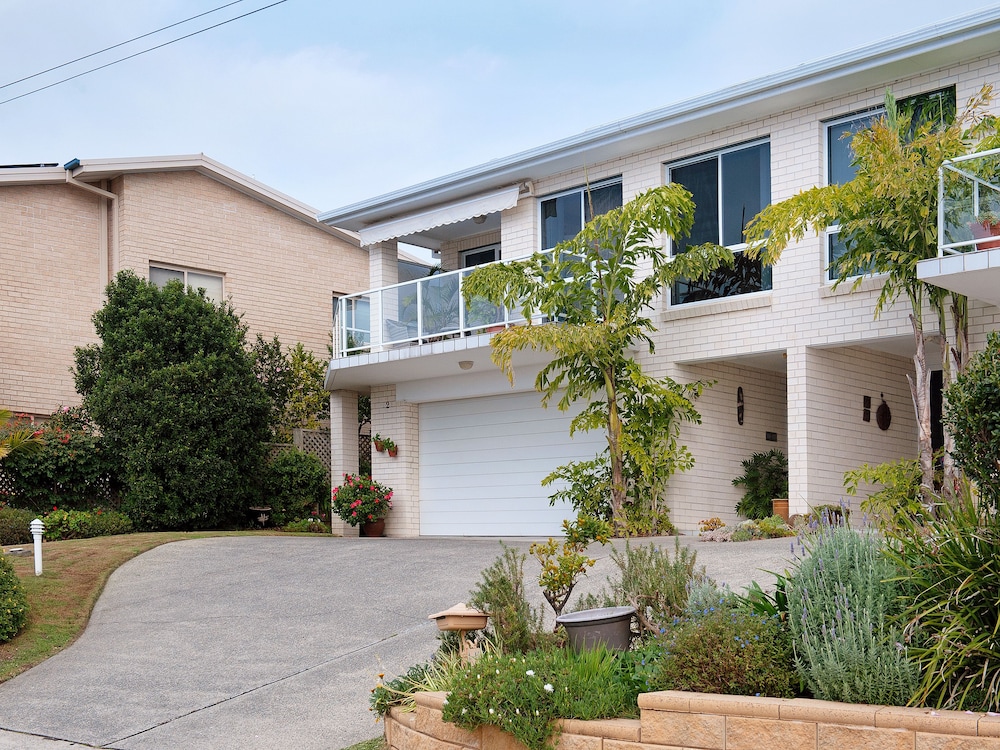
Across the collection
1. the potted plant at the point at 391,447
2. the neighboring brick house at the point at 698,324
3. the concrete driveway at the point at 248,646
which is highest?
the neighboring brick house at the point at 698,324

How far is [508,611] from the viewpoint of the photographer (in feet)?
24.5

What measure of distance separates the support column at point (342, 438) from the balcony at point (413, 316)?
191 centimetres

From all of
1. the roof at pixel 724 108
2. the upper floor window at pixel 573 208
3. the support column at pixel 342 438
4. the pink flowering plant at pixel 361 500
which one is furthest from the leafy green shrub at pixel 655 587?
the support column at pixel 342 438

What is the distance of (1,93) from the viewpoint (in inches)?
775

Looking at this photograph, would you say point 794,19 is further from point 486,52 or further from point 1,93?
point 1,93

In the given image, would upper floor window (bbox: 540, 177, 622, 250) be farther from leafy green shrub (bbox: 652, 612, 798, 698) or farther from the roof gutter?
leafy green shrub (bbox: 652, 612, 798, 698)

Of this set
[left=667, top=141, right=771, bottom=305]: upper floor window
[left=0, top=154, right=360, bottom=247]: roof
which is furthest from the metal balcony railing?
[left=0, top=154, right=360, bottom=247]: roof

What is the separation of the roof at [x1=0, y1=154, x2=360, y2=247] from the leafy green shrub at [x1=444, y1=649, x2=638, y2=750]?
18.5 metres

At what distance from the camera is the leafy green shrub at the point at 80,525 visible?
723 inches

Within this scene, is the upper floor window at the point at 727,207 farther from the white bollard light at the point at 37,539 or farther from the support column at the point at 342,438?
the white bollard light at the point at 37,539

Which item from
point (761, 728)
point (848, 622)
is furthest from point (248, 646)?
point (848, 622)

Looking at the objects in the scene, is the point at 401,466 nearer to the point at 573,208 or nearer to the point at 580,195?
the point at 573,208

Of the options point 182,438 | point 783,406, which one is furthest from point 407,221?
point 783,406

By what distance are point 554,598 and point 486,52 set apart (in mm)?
12185
